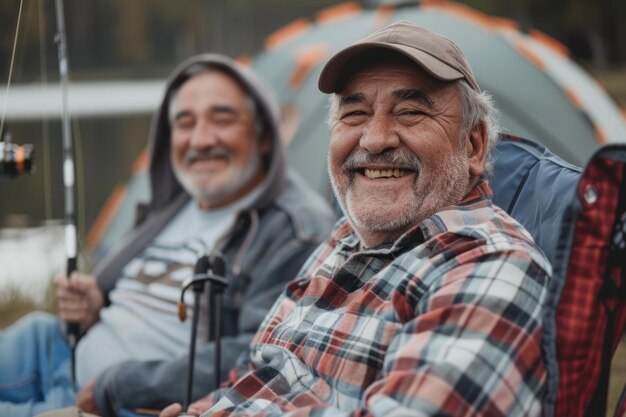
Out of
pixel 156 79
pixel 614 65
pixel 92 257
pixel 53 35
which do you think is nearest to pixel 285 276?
pixel 53 35

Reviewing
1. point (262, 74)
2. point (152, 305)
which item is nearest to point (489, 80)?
point (262, 74)

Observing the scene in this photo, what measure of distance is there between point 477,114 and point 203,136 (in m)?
1.29

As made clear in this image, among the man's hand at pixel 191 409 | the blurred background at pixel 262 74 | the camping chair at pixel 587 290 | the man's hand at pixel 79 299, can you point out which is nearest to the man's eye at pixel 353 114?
the camping chair at pixel 587 290

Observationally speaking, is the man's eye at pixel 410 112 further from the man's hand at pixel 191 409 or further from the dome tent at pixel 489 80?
the dome tent at pixel 489 80

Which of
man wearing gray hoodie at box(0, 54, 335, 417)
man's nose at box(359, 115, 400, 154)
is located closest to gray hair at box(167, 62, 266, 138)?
man wearing gray hoodie at box(0, 54, 335, 417)

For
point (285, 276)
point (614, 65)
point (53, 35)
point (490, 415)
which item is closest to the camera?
point (490, 415)

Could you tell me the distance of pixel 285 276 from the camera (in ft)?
7.97

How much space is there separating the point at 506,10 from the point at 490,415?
3.24 m

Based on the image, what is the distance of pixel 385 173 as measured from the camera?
65.6 inches

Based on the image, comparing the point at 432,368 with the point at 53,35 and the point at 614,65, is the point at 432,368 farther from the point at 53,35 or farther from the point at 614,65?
the point at 614,65

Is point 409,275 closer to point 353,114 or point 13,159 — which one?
point 353,114

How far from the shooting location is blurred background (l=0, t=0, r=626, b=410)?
368 centimetres

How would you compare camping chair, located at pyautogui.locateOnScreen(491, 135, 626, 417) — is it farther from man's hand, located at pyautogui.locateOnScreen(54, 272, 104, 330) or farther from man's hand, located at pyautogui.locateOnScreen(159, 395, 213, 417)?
man's hand, located at pyautogui.locateOnScreen(54, 272, 104, 330)

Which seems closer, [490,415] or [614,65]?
[490,415]
